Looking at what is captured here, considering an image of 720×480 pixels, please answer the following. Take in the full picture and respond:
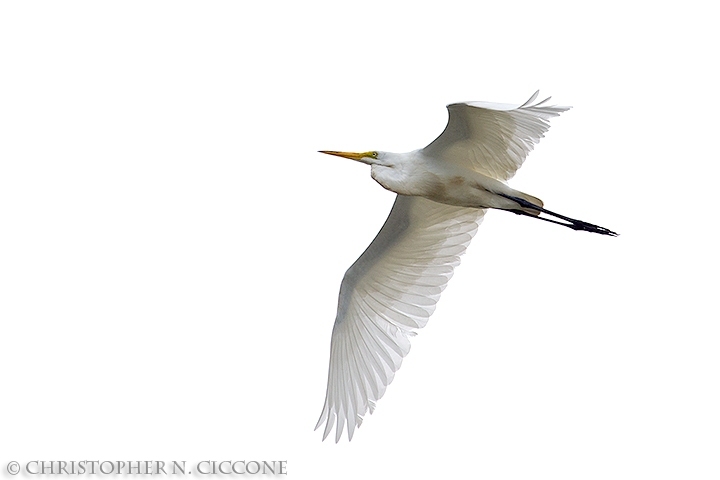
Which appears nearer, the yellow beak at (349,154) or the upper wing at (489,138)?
the upper wing at (489,138)

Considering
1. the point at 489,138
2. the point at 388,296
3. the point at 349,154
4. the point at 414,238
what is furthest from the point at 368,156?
the point at 388,296

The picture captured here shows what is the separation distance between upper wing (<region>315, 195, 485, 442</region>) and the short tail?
55 cm

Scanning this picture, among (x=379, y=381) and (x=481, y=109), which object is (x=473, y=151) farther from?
(x=379, y=381)

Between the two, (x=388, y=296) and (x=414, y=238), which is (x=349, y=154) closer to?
(x=414, y=238)

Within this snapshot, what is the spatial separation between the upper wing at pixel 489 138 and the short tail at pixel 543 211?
25 centimetres

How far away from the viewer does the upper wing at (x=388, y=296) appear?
962 centimetres

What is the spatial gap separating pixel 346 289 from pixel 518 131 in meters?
2.13

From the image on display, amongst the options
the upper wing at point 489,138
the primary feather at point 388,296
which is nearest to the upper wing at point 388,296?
the primary feather at point 388,296

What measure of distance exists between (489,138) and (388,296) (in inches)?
68.2

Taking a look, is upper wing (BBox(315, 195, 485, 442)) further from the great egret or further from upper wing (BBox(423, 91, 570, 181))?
upper wing (BBox(423, 91, 570, 181))

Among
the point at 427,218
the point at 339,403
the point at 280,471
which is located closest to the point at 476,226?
the point at 427,218

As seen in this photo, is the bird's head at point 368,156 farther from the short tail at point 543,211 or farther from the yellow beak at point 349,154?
the short tail at point 543,211

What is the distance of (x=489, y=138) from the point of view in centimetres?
887

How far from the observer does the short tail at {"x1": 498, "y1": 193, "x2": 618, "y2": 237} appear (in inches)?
353
